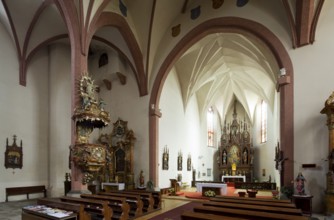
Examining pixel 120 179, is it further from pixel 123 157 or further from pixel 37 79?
pixel 37 79

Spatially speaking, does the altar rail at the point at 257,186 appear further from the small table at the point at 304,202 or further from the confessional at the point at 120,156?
the small table at the point at 304,202

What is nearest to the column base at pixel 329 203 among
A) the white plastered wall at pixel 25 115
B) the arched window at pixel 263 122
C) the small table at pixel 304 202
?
the small table at pixel 304 202

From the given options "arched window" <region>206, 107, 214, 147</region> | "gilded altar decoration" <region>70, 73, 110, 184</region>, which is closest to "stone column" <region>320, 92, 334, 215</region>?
"gilded altar decoration" <region>70, 73, 110, 184</region>

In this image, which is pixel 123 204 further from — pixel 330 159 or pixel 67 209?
pixel 330 159

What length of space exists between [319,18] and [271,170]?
1608 centimetres

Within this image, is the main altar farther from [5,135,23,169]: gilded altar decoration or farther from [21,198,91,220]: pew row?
[21,198,91,220]: pew row

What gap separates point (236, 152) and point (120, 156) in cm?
1387

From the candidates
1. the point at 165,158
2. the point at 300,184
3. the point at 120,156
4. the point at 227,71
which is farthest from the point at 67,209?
the point at 227,71

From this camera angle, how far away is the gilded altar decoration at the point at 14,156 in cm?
1093

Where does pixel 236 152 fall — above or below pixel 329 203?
below

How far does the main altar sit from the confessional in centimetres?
1284

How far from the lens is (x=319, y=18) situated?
877 cm

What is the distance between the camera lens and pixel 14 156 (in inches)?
441

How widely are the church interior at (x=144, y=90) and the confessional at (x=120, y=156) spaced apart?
0.20ft
